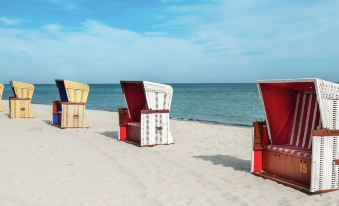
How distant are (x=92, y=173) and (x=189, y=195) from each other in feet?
6.39

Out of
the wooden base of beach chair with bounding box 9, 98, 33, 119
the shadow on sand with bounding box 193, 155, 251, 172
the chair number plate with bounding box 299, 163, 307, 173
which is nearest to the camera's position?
the chair number plate with bounding box 299, 163, 307, 173

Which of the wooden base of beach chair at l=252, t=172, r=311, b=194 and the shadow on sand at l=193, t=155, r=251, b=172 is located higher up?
the wooden base of beach chair at l=252, t=172, r=311, b=194

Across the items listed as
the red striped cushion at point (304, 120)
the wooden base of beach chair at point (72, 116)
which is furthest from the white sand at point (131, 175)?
the wooden base of beach chair at point (72, 116)

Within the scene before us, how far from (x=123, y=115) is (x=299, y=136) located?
518 centimetres

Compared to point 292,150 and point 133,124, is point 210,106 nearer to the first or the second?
point 133,124

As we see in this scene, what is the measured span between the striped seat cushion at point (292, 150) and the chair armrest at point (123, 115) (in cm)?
485

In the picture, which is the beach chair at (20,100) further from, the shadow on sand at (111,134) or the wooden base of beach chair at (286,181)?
the wooden base of beach chair at (286,181)

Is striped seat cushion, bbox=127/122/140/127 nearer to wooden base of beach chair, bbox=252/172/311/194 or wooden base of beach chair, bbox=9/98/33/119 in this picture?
wooden base of beach chair, bbox=252/172/311/194

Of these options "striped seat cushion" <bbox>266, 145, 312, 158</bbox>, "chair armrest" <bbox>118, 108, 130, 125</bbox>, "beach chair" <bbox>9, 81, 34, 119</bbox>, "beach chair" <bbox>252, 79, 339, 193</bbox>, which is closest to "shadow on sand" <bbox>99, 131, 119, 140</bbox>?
"chair armrest" <bbox>118, 108, 130, 125</bbox>

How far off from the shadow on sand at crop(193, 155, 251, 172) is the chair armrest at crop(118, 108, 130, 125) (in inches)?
116

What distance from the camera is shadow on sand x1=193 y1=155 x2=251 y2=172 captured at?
7.00 metres

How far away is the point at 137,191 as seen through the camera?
5.35m

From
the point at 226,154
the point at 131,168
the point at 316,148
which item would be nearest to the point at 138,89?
the point at 226,154

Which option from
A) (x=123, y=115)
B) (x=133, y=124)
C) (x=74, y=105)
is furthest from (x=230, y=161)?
(x=74, y=105)
